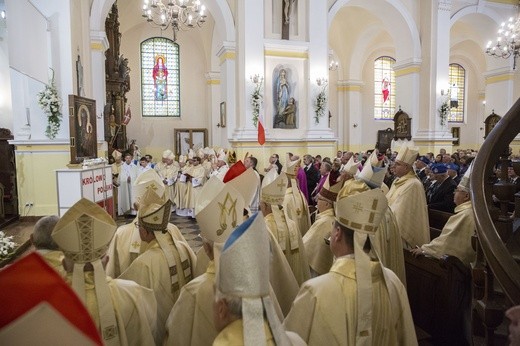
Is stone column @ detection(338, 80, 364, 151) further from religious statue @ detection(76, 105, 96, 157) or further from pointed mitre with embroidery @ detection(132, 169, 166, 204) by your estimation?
pointed mitre with embroidery @ detection(132, 169, 166, 204)

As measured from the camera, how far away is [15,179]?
9.49 meters

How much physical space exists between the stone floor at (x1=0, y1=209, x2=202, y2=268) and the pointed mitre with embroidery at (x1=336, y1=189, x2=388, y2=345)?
4780 millimetres

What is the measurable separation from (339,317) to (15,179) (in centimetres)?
974

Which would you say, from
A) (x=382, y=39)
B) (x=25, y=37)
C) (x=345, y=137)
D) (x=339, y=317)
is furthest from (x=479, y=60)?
(x=339, y=317)

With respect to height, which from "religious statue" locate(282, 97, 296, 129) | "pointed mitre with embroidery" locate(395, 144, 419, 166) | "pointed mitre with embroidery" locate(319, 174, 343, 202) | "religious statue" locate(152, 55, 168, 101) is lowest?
"pointed mitre with embroidery" locate(319, 174, 343, 202)

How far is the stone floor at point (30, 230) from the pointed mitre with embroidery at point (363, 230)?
4.78m

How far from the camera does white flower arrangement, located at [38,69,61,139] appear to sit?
338 inches

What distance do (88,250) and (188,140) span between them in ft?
67.0

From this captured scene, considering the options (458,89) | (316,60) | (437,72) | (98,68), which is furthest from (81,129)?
(458,89)

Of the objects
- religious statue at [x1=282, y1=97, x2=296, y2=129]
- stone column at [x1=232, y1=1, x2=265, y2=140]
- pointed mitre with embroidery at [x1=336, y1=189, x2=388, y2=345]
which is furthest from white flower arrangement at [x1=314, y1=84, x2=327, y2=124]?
pointed mitre with embroidery at [x1=336, y1=189, x2=388, y2=345]

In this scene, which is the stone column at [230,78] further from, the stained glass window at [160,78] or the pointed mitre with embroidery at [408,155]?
the pointed mitre with embroidery at [408,155]

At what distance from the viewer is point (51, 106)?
28.3ft

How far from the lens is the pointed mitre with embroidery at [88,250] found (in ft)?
6.79

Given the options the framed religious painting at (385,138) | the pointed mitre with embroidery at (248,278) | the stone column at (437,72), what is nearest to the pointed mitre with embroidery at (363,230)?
the pointed mitre with embroidery at (248,278)
